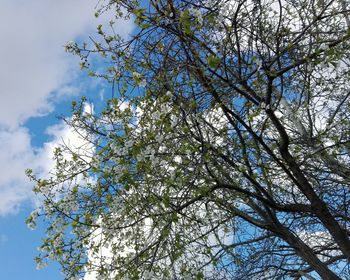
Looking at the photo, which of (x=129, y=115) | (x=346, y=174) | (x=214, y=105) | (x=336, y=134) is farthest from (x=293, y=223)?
(x=129, y=115)

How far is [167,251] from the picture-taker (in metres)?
5.01

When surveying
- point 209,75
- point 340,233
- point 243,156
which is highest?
point 209,75

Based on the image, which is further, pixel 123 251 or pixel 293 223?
pixel 293 223

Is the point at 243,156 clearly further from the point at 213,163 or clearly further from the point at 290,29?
the point at 290,29

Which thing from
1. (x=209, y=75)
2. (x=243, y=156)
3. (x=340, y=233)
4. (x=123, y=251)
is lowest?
(x=340, y=233)

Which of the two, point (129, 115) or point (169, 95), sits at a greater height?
point (129, 115)

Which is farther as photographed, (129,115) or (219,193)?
(219,193)

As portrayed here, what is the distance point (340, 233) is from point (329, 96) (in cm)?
236

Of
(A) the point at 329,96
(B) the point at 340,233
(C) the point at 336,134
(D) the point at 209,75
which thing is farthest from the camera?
(A) the point at 329,96

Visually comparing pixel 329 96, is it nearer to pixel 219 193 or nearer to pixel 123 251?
pixel 219 193

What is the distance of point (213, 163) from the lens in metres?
5.95

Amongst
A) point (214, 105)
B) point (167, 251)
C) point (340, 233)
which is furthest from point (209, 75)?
point (340, 233)

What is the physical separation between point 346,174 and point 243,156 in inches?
74.9

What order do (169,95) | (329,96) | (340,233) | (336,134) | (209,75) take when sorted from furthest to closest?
1. (329,96)
2. (336,134)
3. (340,233)
4. (209,75)
5. (169,95)
